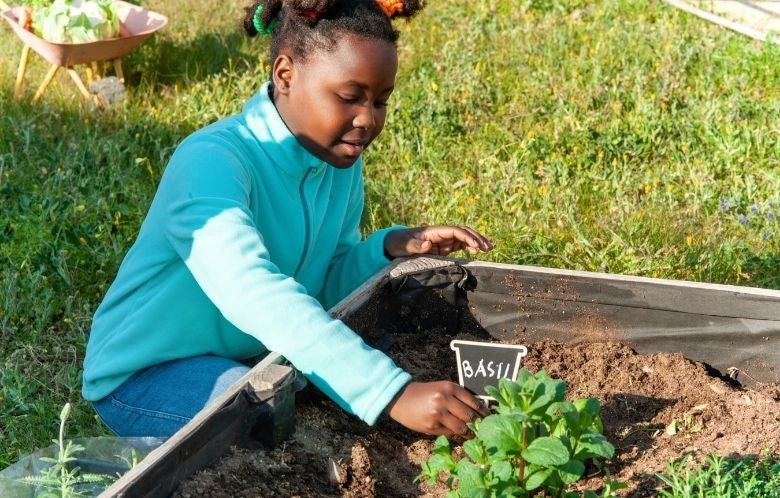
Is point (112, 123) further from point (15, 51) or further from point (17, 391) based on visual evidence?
point (17, 391)

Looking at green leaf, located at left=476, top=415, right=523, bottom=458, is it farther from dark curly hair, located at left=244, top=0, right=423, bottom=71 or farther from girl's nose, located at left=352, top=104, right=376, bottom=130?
dark curly hair, located at left=244, top=0, right=423, bottom=71

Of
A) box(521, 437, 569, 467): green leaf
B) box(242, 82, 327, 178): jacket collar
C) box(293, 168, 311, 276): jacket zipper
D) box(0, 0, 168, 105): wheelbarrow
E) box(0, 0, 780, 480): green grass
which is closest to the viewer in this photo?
box(521, 437, 569, 467): green leaf

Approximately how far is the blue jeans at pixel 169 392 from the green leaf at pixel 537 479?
2.76 ft

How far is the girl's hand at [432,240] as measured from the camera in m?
3.03

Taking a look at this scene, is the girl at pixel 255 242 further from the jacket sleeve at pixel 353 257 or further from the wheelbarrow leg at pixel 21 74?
the wheelbarrow leg at pixel 21 74

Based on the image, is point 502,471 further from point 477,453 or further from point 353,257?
point 353,257

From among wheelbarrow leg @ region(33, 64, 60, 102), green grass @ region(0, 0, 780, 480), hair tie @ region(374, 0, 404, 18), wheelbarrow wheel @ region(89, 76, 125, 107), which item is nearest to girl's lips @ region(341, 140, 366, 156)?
hair tie @ region(374, 0, 404, 18)

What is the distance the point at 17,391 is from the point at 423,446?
1453 millimetres

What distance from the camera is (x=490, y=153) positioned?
4.76m

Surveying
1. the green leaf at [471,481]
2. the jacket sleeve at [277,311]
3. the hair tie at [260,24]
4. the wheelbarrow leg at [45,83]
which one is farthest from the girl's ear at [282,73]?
the wheelbarrow leg at [45,83]

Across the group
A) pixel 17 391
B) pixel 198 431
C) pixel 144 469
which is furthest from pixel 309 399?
pixel 17 391

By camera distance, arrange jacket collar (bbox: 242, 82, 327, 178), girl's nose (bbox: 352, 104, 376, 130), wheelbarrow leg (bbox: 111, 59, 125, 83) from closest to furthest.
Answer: girl's nose (bbox: 352, 104, 376, 130) → jacket collar (bbox: 242, 82, 327, 178) → wheelbarrow leg (bbox: 111, 59, 125, 83)

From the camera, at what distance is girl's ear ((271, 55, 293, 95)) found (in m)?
2.59

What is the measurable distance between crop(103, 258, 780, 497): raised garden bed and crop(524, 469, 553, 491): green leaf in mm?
390
